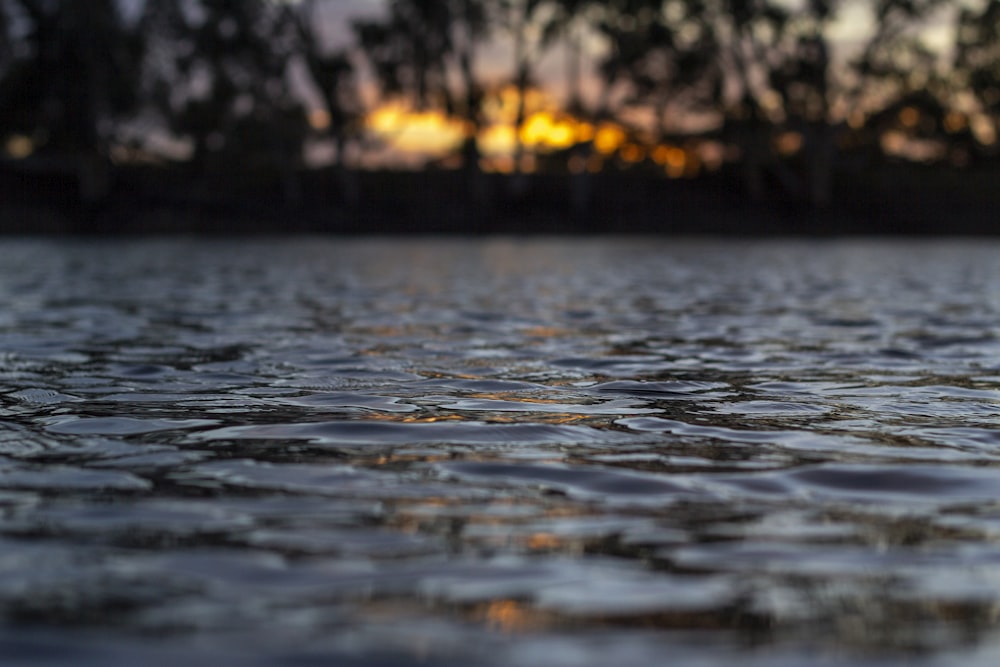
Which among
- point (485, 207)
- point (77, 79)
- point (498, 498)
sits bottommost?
point (498, 498)

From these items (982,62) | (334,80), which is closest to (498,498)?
(334,80)

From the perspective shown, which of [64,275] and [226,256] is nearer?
[64,275]

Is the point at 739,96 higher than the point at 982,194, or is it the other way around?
the point at 739,96

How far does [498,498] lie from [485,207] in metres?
48.1

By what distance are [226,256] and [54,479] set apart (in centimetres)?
2496

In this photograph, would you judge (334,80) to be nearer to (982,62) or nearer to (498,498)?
(982,62)

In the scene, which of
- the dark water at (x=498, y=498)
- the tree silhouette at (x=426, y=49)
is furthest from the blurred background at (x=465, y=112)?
the dark water at (x=498, y=498)

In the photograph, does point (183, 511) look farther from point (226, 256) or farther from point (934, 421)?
point (226, 256)

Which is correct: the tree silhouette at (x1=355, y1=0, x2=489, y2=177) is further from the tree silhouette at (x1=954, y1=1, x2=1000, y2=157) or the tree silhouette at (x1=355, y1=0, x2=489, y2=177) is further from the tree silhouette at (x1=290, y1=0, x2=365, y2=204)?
the tree silhouette at (x1=954, y1=1, x2=1000, y2=157)

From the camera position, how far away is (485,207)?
51906mm

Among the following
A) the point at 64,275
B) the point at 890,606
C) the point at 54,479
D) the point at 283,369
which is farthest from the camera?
the point at 64,275

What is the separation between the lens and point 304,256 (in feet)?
94.3

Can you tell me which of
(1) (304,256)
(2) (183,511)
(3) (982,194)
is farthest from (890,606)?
(3) (982,194)

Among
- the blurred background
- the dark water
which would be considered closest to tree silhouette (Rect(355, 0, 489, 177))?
the blurred background
